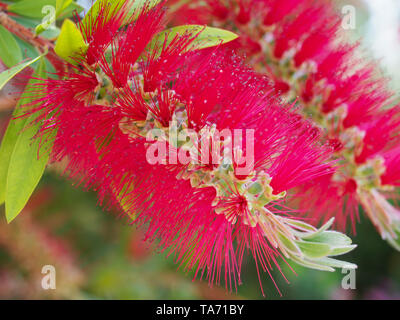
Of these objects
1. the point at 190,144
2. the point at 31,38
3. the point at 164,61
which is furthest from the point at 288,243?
the point at 31,38

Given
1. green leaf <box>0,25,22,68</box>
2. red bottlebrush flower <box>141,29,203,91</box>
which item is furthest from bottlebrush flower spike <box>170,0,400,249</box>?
green leaf <box>0,25,22,68</box>

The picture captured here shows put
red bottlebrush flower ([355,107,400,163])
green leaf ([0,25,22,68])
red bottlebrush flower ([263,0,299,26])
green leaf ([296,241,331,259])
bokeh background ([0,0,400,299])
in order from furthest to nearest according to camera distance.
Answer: bokeh background ([0,0,400,299])
red bottlebrush flower ([263,0,299,26])
red bottlebrush flower ([355,107,400,163])
green leaf ([0,25,22,68])
green leaf ([296,241,331,259])

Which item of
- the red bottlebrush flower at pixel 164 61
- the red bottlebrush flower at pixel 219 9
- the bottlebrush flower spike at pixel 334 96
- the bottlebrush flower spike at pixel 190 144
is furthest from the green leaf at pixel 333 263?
the red bottlebrush flower at pixel 219 9

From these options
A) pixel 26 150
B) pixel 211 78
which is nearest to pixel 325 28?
pixel 211 78

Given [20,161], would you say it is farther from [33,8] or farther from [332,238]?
[332,238]

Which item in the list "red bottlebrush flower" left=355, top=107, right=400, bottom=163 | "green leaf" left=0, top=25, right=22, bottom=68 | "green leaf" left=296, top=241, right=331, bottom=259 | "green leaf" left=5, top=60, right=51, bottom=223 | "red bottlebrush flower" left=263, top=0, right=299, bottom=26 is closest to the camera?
"green leaf" left=296, top=241, right=331, bottom=259

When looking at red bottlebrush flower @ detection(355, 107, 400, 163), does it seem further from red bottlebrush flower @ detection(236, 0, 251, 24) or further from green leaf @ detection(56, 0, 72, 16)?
green leaf @ detection(56, 0, 72, 16)

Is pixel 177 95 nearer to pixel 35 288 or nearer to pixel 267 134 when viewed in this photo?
pixel 267 134
